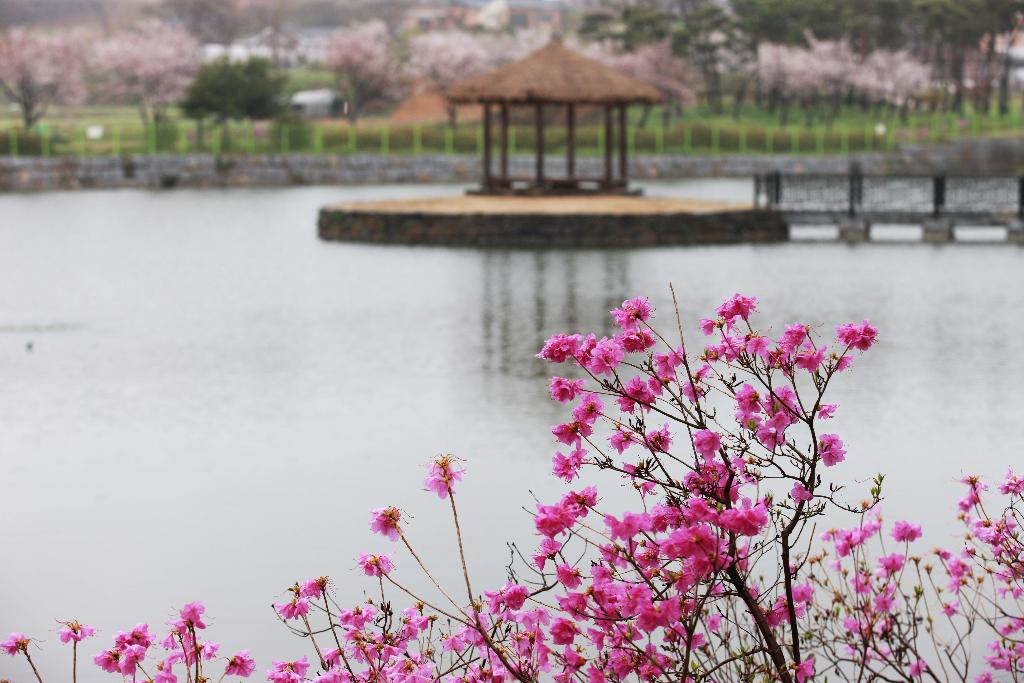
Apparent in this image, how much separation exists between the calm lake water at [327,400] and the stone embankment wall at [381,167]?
25.9m

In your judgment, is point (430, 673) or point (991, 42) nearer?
point (430, 673)

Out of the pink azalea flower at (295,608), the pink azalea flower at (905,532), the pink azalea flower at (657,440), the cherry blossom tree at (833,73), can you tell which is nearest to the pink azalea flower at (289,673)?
the pink azalea flower at (295,608)

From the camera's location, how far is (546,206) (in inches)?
1032

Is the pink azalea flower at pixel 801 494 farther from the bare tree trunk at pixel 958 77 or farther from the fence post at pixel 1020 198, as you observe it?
the bare tree trunk at pixel 958 77

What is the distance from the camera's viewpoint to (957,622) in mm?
5656

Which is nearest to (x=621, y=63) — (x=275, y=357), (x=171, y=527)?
(x=275, y=357)

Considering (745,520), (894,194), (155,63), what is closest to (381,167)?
(155,63)

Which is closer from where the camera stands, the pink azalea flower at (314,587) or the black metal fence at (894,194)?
the pink azalea flower at (314,587)

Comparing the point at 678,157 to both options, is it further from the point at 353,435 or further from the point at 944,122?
the point at 353,435

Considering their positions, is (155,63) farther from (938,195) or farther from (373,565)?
(373,565)

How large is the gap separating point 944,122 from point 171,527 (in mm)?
66054

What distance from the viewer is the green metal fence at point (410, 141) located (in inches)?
2133

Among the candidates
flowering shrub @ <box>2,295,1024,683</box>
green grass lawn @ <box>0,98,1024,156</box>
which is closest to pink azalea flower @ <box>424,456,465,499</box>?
flowering shrub @ <box>2,295,1024,683</box>

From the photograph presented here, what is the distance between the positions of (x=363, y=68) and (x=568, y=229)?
52584mm
